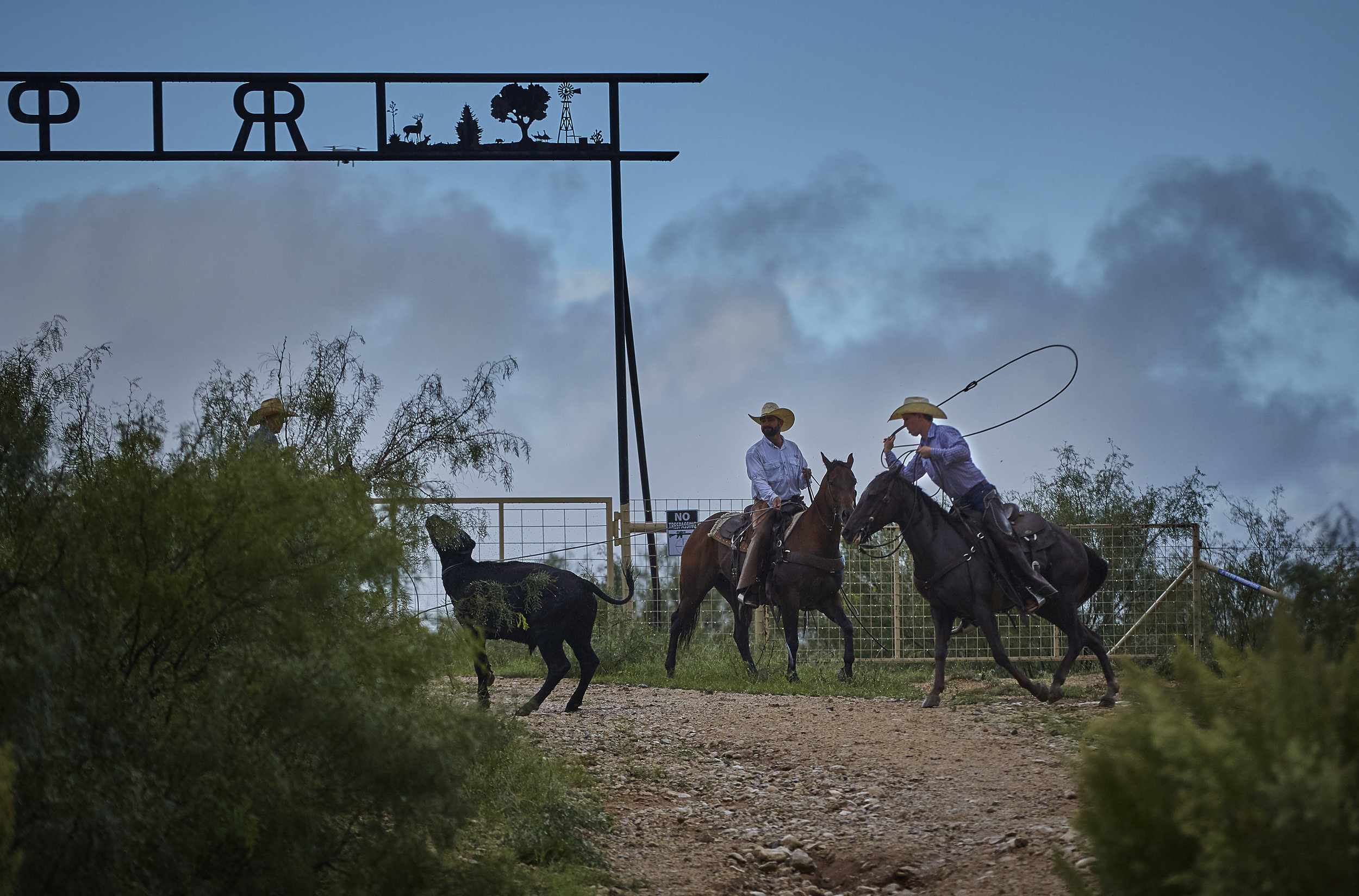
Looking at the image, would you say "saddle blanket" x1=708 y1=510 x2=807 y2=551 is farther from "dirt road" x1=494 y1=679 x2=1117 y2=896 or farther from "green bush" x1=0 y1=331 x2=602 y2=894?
"green bush" x1=0 y1=331 x2=602 y2=894

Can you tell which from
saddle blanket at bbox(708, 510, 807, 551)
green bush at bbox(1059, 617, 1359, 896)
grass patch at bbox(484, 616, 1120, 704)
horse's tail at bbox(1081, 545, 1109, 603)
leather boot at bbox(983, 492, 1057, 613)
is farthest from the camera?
saddle blanket at bbox(708, 510, 807, 551)

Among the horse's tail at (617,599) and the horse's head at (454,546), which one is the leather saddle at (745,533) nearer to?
the horse's tail at (617,599)

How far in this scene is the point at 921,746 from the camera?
8.20m

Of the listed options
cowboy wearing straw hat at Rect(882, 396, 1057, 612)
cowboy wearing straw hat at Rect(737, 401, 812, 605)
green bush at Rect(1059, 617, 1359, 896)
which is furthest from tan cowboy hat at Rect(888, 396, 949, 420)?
green bush at Rect(1059, 617, 1359, 896)

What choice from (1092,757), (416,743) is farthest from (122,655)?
(1092,757)

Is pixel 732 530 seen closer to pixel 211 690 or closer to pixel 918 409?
pixel 918 409

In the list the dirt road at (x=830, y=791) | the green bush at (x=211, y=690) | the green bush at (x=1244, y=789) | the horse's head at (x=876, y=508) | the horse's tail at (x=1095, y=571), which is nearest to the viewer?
the green bush at (x=1244, y=789)

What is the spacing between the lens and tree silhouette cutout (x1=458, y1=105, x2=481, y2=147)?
1425cm

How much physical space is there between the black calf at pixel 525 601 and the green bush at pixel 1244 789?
6053mm

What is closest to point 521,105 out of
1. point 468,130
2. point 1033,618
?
point 468,130

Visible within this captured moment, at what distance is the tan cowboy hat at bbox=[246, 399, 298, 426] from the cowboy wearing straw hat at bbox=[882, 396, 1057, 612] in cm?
514

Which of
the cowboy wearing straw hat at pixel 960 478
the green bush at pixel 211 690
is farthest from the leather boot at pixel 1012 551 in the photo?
the green bush at pixel 211 690

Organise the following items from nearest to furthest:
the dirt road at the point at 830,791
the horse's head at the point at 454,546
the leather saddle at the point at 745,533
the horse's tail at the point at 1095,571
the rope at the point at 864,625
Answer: the dirt road at the point at 830,791
the horse's head at the point at 454,546
the horse's tail at the point at 1095,571
the leather saddle at the point at 745,533
the rope at the point at 864,625

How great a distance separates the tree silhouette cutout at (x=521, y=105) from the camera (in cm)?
1433
